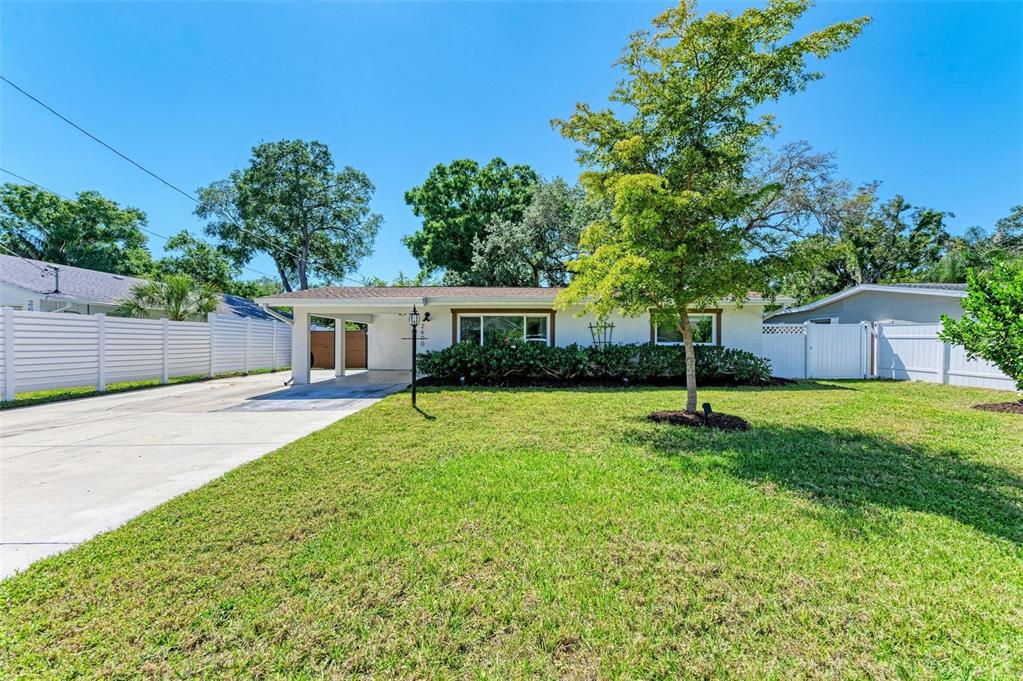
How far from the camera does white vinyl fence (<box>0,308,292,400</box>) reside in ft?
28.4

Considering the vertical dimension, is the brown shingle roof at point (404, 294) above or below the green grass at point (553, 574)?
above

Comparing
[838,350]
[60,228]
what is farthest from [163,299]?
[838,350]

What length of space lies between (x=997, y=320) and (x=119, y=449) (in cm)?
1383

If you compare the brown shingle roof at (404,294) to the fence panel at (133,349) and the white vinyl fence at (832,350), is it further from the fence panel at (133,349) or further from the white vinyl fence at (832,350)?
the white vinyl fence at (832,350)

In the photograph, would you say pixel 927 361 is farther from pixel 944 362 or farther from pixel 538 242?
pixel 538 242

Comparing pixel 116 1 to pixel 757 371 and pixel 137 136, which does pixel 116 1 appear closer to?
pixel 137 136

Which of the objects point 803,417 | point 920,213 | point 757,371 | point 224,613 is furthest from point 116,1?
point 920,213

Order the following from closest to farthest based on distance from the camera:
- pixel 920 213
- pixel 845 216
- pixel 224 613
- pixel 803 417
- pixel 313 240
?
pixel 224 613 < pixel 803 417 < pixel 845 216 < pixel 920 213 < pixel 313 240

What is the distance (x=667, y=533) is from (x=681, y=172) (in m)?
5.18

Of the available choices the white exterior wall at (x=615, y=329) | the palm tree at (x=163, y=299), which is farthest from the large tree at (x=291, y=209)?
the white exterior wall at (x=615, y=329)

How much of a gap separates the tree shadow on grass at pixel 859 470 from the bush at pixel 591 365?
5.09 m

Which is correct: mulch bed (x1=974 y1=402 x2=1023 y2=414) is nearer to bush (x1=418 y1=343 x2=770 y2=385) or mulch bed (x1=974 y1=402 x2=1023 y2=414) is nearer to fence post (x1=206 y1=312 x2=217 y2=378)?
bush (x1=418 y1=343 x2=770 y2=385)

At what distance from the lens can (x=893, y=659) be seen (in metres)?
1.88

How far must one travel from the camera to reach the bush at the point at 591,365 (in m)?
11.1
